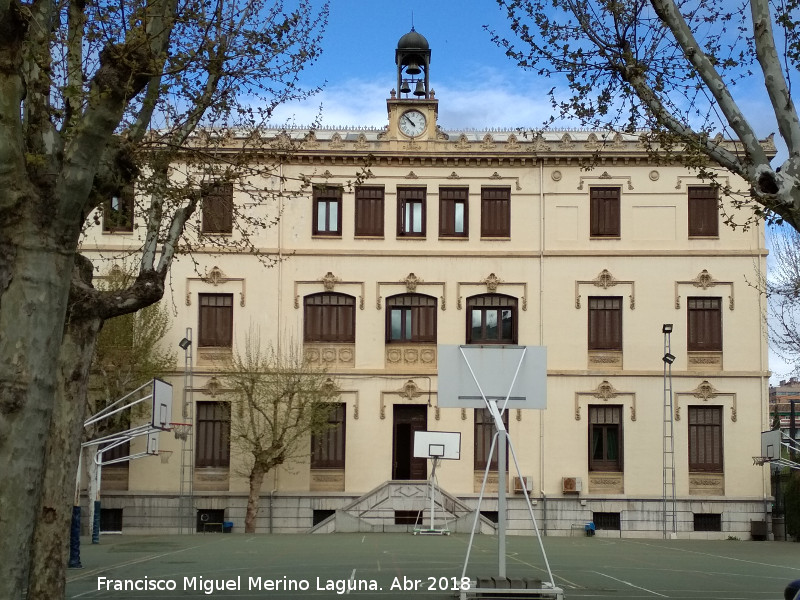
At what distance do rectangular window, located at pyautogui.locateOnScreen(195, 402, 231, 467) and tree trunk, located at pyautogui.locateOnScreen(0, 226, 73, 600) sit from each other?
109 feet

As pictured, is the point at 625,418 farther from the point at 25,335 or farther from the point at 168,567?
the point at 25,335

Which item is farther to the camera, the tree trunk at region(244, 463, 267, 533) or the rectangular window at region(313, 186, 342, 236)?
the rectangular window at region(313, 186, 342, 236)

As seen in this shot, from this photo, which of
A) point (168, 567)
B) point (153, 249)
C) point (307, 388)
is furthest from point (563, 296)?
point (153, 249)

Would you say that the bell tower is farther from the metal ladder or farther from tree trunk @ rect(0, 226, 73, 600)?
tree trunk @ rect(0, 226, 73, 600)

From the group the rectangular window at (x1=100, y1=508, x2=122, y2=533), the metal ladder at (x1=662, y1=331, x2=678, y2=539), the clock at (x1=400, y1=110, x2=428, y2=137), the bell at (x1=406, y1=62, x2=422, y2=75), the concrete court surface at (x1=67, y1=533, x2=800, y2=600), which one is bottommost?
the rectangular window at (x1=100, y1=508, x2=122, y2=533)

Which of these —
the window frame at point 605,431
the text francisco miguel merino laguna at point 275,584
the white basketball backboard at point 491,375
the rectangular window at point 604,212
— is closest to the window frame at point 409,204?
the rectangular window at point 604,212

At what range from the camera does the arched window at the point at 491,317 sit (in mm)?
43469

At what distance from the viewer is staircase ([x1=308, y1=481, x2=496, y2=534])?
3972 cm

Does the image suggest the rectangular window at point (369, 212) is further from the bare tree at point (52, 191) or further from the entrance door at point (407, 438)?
the bare tree at point (52, 191)

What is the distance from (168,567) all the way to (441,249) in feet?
78.4

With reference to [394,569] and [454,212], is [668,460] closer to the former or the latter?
[454,212]

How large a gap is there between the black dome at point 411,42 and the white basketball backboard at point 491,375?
102ft

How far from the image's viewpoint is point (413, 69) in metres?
45.7

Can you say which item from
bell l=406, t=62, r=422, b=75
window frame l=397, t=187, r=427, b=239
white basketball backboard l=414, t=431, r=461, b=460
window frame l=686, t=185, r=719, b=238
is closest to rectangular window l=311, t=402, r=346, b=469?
white basketball backboard l=414, t=431, r=461, b=460
